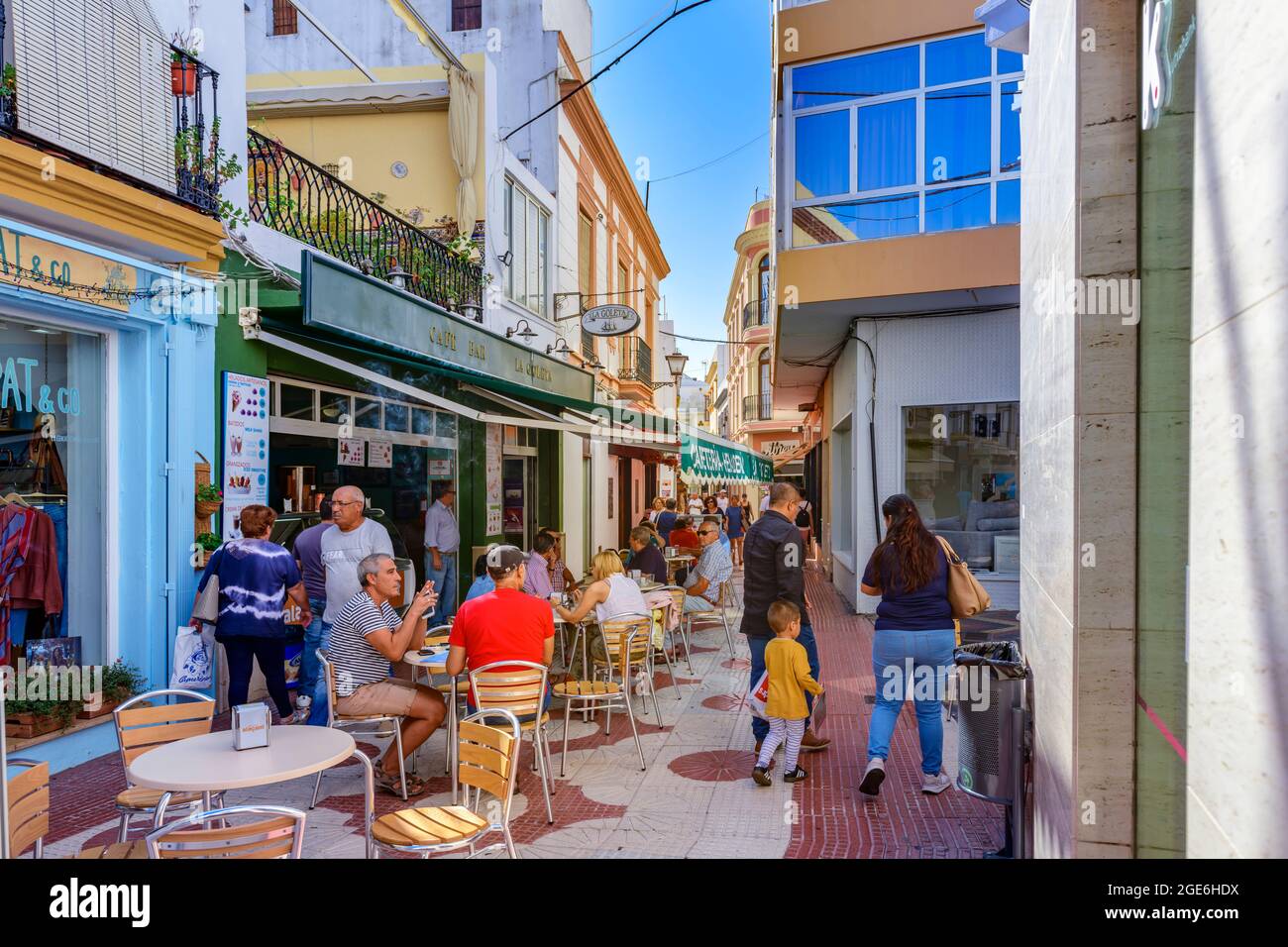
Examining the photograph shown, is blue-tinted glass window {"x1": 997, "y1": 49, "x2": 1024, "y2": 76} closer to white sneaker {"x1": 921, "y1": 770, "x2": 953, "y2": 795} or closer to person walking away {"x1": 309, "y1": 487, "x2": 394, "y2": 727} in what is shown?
white sneaker {"x1": 921, "y1": 770, "x2": 953, "y2": 795}

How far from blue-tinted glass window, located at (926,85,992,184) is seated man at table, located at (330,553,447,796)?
26.3ft

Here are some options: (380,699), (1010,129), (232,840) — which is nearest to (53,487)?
(380,699)

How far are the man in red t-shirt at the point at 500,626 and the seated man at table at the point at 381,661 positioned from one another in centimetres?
31

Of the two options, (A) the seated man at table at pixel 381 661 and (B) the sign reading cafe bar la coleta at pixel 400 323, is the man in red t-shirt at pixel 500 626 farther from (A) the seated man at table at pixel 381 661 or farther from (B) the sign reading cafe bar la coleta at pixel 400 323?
(B) the sign reading cafe bar la coleta at pixel 400 323

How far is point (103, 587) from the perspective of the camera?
604 centimetres

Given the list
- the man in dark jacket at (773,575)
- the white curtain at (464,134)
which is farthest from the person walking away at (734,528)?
the man in dark jacket at (773,575)

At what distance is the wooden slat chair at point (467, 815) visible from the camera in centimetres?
324

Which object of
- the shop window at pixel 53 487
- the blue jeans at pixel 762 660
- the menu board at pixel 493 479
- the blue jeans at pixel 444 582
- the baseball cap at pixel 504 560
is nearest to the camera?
the baseball cap at pixel 504 560

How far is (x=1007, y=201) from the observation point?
944 centimetres

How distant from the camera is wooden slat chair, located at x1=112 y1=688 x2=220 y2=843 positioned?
147 inches

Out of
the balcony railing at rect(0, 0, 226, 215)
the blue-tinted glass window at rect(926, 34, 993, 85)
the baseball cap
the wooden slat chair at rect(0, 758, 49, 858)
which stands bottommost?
the wooden slat chair at rect(0, 758, 49, 858)

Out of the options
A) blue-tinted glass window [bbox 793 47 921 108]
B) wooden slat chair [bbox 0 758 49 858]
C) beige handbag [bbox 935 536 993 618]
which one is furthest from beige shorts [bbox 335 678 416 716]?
blue-tinted glass window [bbox 793 47 921 108]

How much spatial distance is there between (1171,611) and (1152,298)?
1.01m
